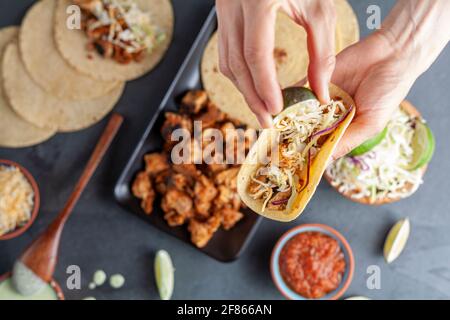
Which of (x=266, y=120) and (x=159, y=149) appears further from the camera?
(x=159, y=149)

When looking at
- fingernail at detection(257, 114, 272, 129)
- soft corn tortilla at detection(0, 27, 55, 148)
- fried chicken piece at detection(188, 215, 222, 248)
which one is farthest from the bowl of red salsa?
soft corn tortilla at detection(0, 27, 55, 148)

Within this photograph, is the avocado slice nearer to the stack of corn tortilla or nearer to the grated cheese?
the stack of corn tortilla

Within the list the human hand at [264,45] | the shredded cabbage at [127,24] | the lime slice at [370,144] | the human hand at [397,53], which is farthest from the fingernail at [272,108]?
the shredded cabbage at [127,24]

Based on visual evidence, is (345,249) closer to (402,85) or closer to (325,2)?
(402,85)

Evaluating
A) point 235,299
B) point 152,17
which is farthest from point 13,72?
point 235,299

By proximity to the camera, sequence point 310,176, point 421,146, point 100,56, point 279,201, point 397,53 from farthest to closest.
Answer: point 100,56, point 421,146, point 397,53, point 279,201, point 310,176

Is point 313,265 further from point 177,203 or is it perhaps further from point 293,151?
point 293,151

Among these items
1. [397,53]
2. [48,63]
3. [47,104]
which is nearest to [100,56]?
[48,63]
